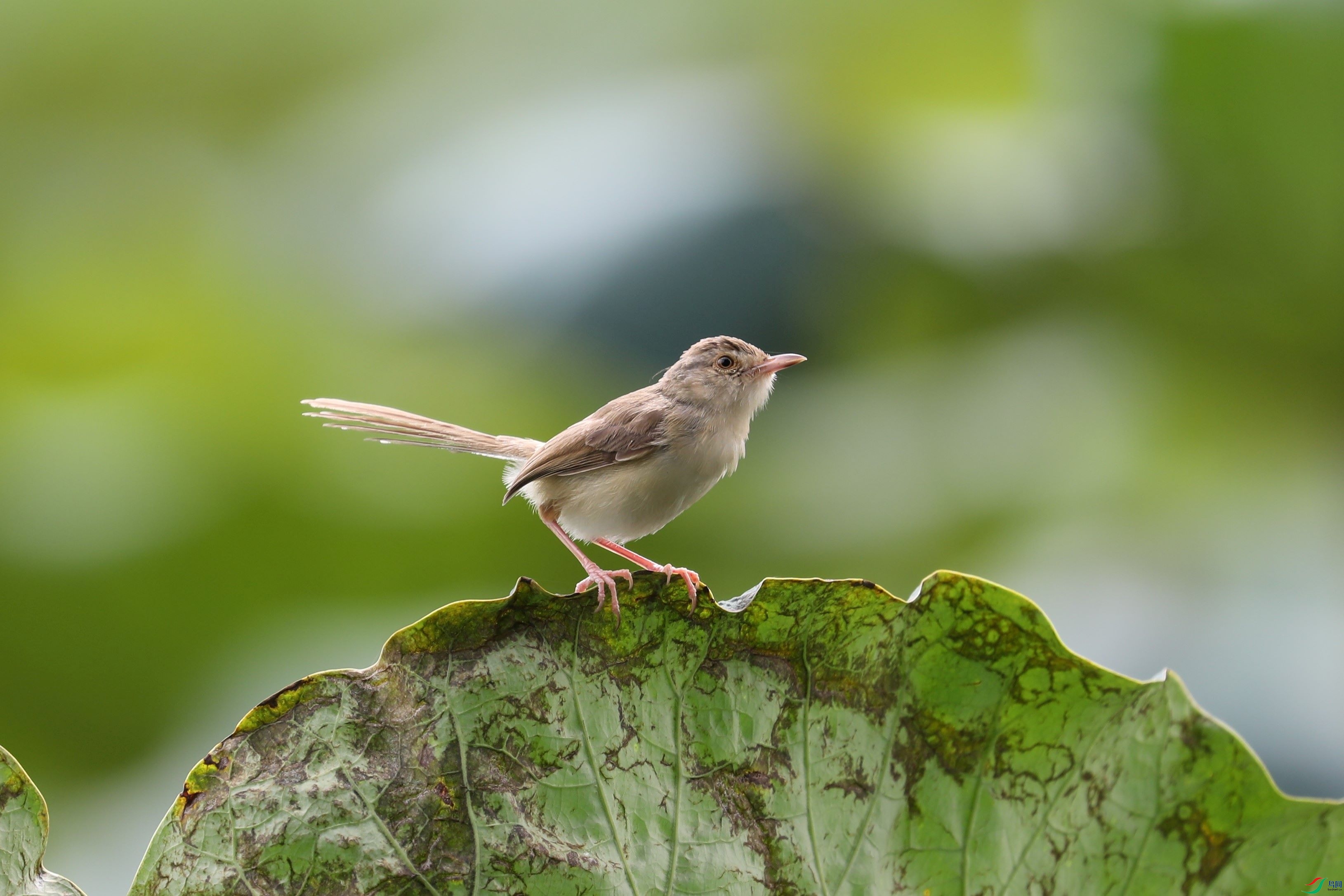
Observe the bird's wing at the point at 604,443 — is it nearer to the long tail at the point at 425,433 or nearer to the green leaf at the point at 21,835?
the long tail at the point at 425,433

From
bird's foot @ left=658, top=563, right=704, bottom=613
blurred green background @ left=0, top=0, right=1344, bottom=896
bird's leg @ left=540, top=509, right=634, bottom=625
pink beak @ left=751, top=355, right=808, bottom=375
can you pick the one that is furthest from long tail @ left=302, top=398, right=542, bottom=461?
blurred green background @ left=0, top=0, right=1344, bottom=896

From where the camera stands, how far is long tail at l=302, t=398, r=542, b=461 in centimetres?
243

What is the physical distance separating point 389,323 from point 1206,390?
4.14 metres

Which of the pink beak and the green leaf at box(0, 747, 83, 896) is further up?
the pink beak

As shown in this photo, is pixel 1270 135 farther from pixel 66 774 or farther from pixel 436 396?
pixel 66 774

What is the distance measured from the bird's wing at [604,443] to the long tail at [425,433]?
11.6 inches

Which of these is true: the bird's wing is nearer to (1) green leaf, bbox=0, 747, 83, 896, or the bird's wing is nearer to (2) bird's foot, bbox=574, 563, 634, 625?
(2) bird's foot, bbox=574, 563, 634, 625

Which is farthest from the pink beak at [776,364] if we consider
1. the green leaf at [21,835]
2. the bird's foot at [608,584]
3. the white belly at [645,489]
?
the green leaf at [21,835]

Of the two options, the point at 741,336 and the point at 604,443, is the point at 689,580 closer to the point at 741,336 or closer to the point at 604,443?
the point at 604,443

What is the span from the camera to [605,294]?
485cm

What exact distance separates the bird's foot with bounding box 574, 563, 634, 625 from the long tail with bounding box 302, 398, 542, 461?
783 mm

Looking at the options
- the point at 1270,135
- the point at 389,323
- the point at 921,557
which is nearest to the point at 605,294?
the point at 389,323

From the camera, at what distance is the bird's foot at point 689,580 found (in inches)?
62.7

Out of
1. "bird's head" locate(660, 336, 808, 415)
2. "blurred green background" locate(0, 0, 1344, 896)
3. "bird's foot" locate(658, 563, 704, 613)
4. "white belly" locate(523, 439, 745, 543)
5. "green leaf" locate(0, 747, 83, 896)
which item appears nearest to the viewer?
"green leaf" locate(0, 747, 83, 896)
